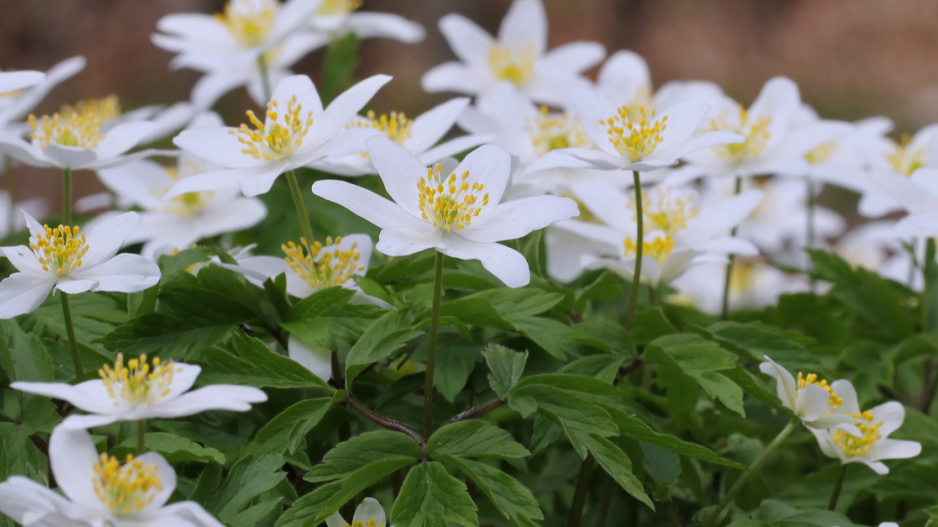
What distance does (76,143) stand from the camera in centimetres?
130

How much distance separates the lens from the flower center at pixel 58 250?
0.98 m

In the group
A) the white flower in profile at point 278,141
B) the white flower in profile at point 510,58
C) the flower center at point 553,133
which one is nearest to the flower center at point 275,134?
the white flower in profile at point 278,141

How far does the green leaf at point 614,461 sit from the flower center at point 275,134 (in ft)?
1.69

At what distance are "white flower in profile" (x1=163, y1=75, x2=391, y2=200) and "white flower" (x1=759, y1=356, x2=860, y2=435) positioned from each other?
1.81 feet

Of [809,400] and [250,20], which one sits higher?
[250,20]

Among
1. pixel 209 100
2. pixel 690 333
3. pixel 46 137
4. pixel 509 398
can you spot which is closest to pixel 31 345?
pixel 46 137

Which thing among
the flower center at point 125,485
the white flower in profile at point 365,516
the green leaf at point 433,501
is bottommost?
the white flower in profile at point 365,516

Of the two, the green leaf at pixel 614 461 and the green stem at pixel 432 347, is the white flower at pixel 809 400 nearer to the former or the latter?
the green leaf at pixel 614 461

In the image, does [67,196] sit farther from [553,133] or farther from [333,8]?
[333,8]

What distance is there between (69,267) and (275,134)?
0.94ft

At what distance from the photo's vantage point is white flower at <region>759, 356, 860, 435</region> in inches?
39.1

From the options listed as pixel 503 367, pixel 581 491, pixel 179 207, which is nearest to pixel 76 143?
pixel 179 207

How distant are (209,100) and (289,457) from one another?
52.9 inches

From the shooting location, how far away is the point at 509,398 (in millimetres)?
947
